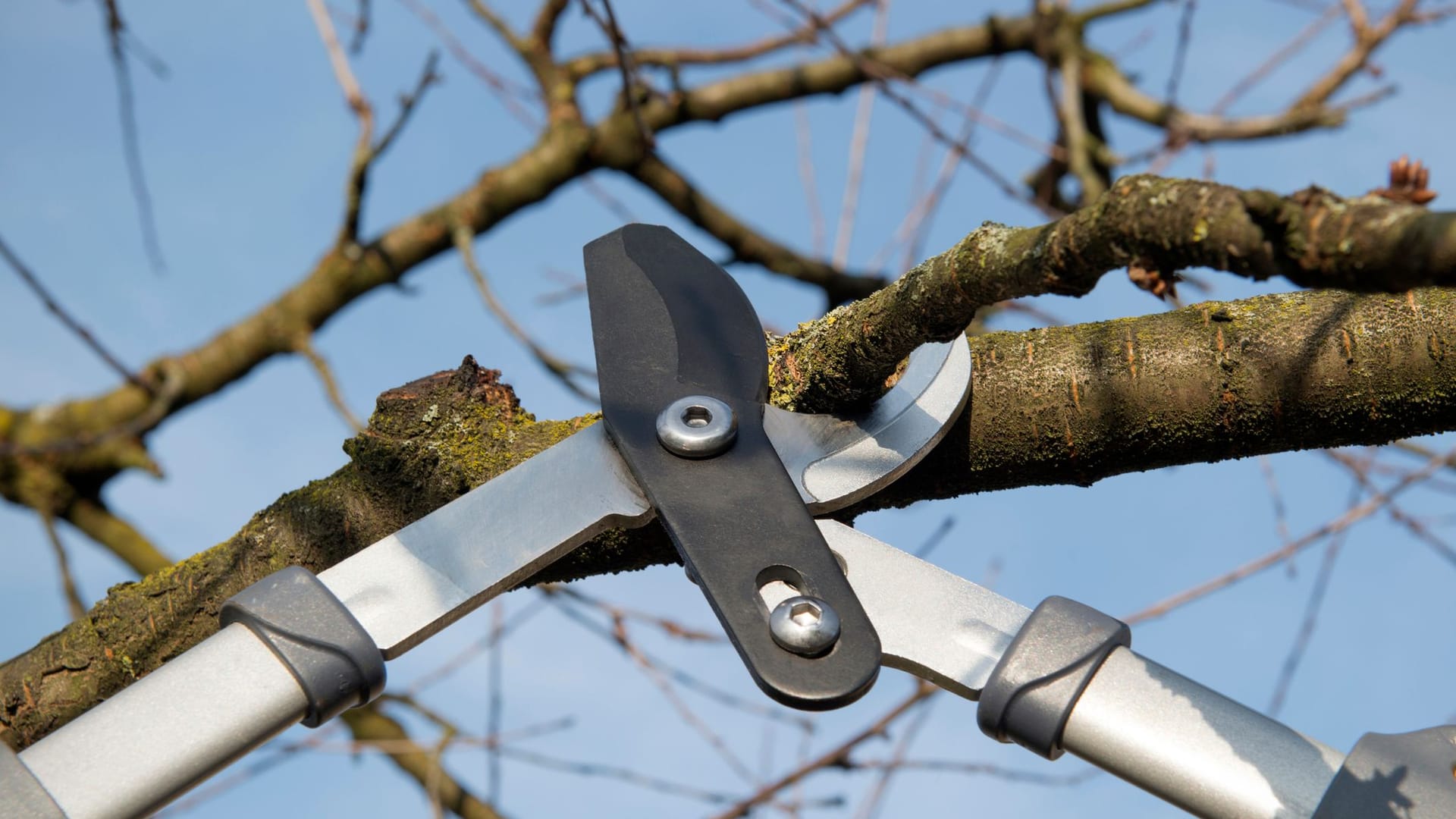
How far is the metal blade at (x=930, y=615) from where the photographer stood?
1.10 metres

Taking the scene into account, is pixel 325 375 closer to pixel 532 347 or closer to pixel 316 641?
pixel 532 347

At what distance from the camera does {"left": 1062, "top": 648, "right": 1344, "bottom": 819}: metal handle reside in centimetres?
99

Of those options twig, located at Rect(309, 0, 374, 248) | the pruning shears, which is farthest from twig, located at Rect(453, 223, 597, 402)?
the pruning shears

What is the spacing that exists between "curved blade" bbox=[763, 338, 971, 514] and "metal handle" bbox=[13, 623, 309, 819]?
531 millimetres

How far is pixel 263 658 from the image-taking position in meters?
1.06

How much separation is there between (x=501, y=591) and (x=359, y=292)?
214 centimetres

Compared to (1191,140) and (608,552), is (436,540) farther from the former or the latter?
(1191,140)

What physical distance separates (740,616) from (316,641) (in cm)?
38

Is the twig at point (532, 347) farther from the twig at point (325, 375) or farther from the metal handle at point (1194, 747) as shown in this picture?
the metal handle at point (1194, 747)

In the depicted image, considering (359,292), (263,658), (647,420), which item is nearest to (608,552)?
(647,420)

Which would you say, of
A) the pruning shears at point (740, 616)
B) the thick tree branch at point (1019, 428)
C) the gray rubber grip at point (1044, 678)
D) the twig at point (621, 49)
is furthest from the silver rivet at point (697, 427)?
the twig at point (621, 49)

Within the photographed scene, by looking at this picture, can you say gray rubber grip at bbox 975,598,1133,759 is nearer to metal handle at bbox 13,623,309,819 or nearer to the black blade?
the black blade

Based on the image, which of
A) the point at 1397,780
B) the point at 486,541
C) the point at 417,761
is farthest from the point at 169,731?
the point at 417,761

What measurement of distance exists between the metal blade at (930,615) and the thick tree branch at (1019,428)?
0.16 metres
